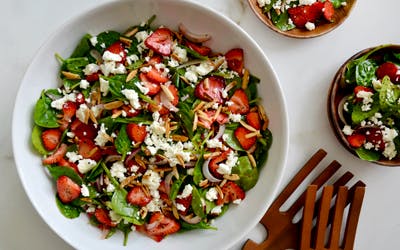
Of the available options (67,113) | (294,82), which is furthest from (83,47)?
(294,82)

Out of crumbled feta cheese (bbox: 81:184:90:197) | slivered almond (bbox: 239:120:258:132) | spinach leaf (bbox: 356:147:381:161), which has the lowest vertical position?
spinach leaf (bbox: 356:147:381:161)

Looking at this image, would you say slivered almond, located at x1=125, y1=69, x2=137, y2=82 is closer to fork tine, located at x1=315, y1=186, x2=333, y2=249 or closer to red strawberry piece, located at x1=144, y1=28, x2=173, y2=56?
red strawberry piece, located at x1=144, y1=28, x2=173, y2=56

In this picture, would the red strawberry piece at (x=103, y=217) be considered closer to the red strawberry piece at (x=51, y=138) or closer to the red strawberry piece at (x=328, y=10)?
the red strawberry piece at (x=51, y=138)

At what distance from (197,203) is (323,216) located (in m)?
0.51

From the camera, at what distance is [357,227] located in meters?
2.06

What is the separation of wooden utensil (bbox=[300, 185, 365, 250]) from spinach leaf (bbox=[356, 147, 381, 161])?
123 mm

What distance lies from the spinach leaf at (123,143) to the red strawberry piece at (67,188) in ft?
0.58

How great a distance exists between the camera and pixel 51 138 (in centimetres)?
171

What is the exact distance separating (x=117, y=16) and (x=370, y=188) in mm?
1087

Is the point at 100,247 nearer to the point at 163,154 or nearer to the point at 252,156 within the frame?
the point at 163,154

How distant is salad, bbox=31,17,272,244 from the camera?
168 centimetres

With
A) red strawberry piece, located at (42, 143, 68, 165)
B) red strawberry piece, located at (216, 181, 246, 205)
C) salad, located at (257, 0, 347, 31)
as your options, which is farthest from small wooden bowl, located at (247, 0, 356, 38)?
red strawberry piece, located at (42, 143, 68, 165)

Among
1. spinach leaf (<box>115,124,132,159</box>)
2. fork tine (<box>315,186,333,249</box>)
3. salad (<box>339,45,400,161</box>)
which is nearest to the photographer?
spinach leaf (<box>115,124,132,159</box>)

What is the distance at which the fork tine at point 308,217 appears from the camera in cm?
193
